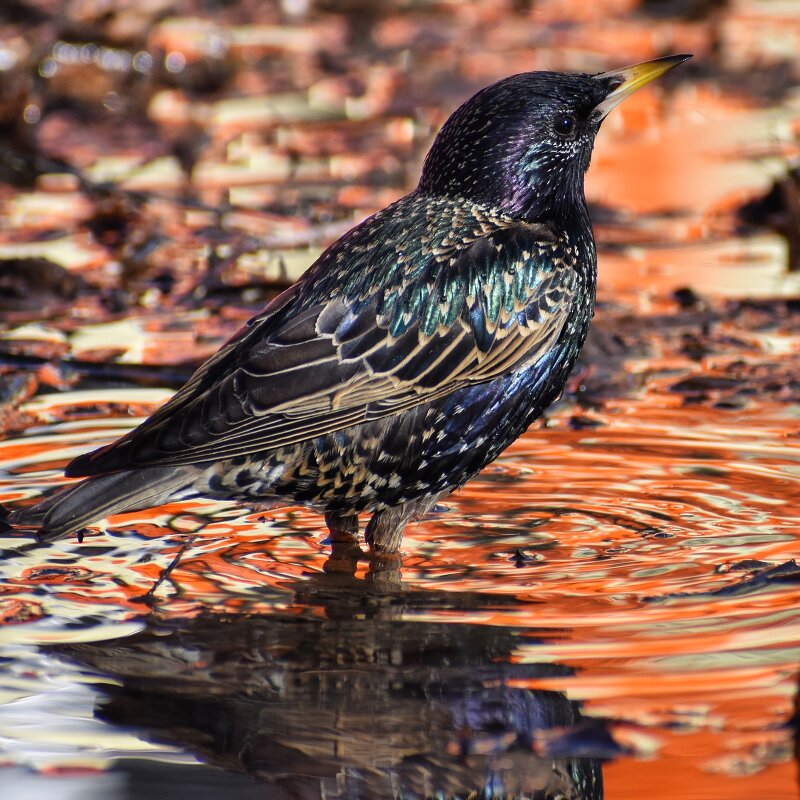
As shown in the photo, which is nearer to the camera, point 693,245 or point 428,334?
point 428,334

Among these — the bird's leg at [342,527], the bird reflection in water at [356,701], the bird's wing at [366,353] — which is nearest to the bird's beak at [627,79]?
the bird's wing at [366,353]

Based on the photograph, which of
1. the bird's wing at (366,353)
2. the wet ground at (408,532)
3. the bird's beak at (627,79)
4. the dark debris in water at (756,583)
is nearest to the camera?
the wet ground at (408,532)

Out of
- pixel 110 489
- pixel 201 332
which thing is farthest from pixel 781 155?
pixel 110 489

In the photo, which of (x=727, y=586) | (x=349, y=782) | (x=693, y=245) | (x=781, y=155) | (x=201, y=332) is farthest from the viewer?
(x=781, y=155)

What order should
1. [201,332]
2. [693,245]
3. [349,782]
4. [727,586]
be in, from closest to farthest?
[349,782], [727,586], [201,332], [693,245]

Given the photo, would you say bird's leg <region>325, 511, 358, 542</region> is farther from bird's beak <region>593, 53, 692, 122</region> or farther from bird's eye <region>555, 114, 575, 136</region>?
bird's beak <region>593, 53, 692, 122</region>

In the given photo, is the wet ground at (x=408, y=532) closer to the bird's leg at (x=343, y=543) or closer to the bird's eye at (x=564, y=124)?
the bird's leg at (x=343, y=543)

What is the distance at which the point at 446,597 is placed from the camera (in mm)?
4285

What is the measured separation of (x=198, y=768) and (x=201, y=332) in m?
3.70

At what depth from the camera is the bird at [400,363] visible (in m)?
4.35

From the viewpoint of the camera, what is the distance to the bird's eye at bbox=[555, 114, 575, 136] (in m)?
4.92

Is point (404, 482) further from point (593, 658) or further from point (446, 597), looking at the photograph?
point (593, 658)

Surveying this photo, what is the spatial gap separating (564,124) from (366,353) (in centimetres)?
105

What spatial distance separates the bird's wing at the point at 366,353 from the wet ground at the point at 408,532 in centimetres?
41
